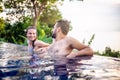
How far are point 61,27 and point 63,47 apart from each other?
0.22 m

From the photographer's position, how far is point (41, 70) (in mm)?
2133

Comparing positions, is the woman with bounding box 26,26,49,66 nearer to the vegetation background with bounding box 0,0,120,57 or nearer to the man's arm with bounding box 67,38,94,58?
the vegetation background with bounding box 0,0,120,57

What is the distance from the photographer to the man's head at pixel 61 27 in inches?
109

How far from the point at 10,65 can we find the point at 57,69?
401mm

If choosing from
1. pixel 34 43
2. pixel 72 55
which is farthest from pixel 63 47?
pixel 34 43

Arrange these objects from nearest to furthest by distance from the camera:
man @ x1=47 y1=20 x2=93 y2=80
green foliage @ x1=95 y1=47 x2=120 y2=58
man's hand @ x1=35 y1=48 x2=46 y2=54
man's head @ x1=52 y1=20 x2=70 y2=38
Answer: man @ x1=47 y1=20 x2=93 y2=80 < man's head @ x1=52 y1=20 x2=70 y2=38 < man's hand @ x1=35 y1=48 x2=46 y2=54 < green foliage @ x1=95 y1=47 x2=120 y2=58

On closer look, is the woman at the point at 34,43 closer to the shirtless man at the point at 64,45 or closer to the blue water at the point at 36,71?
the shirtless man at the point at 64,45

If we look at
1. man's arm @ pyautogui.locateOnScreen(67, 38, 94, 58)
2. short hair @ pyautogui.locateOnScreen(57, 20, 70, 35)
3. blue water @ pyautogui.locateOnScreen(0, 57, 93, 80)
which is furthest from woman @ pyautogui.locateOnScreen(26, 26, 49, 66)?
blue water @ pyautogui.locateOnScreen(0, 57, 93, 80)

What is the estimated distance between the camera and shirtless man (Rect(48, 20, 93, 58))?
261 cm

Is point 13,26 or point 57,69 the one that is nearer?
point 57,69

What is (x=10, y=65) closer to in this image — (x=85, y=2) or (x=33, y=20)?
(x=33, y=20)

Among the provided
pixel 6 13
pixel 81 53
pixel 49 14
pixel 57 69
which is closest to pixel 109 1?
pixel 49 14

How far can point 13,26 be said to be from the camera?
3.17m

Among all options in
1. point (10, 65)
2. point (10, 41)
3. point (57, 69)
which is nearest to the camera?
point (57, 69)
